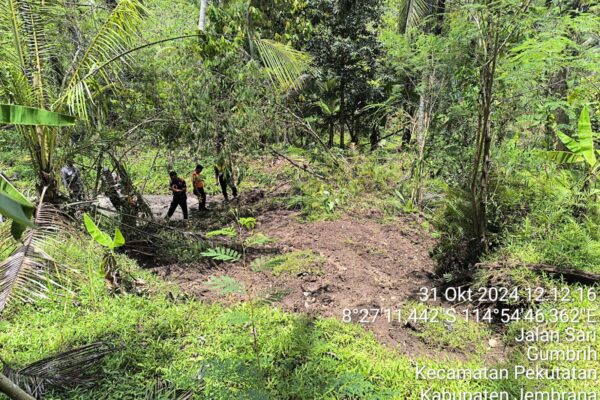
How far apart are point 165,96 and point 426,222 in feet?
16.6

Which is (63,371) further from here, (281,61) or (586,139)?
(281,61)

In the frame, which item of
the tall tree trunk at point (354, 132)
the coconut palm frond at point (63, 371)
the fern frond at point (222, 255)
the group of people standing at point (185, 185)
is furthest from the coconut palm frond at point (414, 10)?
the coconut palm frond at point (63, 371)

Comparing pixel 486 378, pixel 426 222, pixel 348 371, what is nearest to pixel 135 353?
pixel 348 371

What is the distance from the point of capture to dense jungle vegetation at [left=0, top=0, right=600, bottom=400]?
2631 mm

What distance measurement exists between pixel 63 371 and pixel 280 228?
13.8ft

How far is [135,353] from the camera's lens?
113 inches

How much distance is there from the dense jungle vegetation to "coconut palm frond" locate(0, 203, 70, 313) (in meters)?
0.02

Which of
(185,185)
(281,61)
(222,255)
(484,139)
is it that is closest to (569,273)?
(484,139)

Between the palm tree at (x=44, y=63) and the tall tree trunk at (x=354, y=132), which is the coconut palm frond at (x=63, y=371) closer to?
the palm tree at (x=44, y=63)

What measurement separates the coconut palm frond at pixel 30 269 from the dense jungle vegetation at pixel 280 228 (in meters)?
0.02

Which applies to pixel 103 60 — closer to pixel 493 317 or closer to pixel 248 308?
pixel 248 308

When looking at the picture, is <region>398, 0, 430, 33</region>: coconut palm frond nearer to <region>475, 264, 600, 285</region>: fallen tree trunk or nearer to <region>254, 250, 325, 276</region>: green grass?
<region>254, 250, 325, 276</region>: green grass

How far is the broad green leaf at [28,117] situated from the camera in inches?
43.7

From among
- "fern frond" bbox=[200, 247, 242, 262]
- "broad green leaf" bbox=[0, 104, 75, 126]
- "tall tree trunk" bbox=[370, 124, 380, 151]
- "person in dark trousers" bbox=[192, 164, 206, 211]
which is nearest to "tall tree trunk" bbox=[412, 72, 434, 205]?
"person in dark trousers" bbox=[192, 164, 206, 211]
